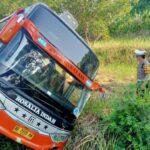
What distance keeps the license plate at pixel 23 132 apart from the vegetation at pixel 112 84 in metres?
0.77

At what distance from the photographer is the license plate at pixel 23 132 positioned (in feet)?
17.9

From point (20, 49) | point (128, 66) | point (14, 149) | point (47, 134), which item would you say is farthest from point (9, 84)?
point (128, 66)

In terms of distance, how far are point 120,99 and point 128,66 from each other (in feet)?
22.5

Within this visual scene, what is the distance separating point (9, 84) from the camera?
5.40 m

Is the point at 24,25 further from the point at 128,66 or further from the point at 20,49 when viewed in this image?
the point at 128,66

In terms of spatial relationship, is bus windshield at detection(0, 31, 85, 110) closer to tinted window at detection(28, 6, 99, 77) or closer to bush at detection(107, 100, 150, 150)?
tinted window at detection(28, 6, 99, 77)

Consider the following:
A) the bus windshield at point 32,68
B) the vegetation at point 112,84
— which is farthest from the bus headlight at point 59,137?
the bus windshield at point 32,68

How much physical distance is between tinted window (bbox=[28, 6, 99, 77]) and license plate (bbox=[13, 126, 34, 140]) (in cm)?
110

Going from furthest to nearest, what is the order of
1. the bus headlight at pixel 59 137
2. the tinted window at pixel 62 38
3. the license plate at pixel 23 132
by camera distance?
the bus headlight at pixel 59 137
the tinted window at pixel 62 38
the license plate at pixel 23 132

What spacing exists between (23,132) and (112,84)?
3.92 meters

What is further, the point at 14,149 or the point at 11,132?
the point at 14,149

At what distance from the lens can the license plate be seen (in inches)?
214

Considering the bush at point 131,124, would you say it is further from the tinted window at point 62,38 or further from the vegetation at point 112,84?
the tinted window at point 62,38

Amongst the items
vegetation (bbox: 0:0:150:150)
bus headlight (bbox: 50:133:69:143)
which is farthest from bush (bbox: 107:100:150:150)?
bus headlight (bbox: 50:133:69:143)
